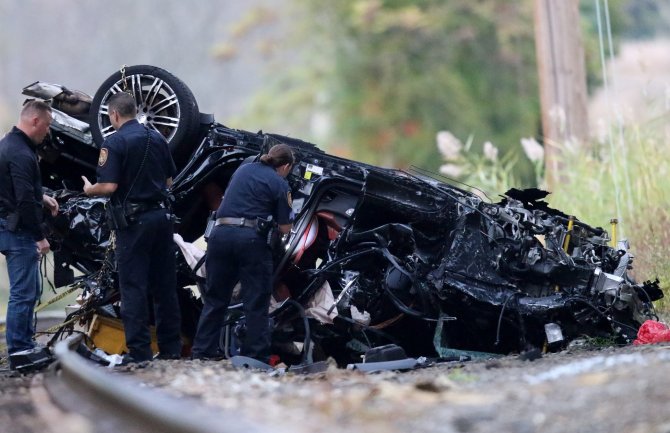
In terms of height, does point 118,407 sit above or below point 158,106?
below

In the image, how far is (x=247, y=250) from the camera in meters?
8.78

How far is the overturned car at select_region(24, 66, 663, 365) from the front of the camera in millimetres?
8766

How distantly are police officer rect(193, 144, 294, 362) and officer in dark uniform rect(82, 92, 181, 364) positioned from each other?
0.41m

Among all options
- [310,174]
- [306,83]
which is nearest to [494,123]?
[306,83]

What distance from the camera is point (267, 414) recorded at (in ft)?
18.1

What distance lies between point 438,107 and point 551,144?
14.1 m

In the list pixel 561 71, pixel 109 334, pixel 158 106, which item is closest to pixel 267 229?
pixel 158 106

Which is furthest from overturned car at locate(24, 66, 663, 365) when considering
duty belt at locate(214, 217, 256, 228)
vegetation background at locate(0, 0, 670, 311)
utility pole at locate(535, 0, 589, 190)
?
utility pole at locate(535, 0, 589, 190)

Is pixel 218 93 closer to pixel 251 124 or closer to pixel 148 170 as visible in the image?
pixel 251 124

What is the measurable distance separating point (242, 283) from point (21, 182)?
5.69 ft

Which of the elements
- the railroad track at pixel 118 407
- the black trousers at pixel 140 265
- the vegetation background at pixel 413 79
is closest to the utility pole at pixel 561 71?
the vegetation background at pixel 413 79

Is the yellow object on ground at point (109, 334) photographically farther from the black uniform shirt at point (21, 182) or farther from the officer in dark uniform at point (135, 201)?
the black uniform shirt at point (21, 182)

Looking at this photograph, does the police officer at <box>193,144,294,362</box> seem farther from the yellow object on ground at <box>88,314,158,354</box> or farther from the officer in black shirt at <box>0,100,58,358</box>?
the officer in black shirt at <box>0,100,58,358</box>

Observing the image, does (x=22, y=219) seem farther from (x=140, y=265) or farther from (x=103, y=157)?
(x=140, y=265)
